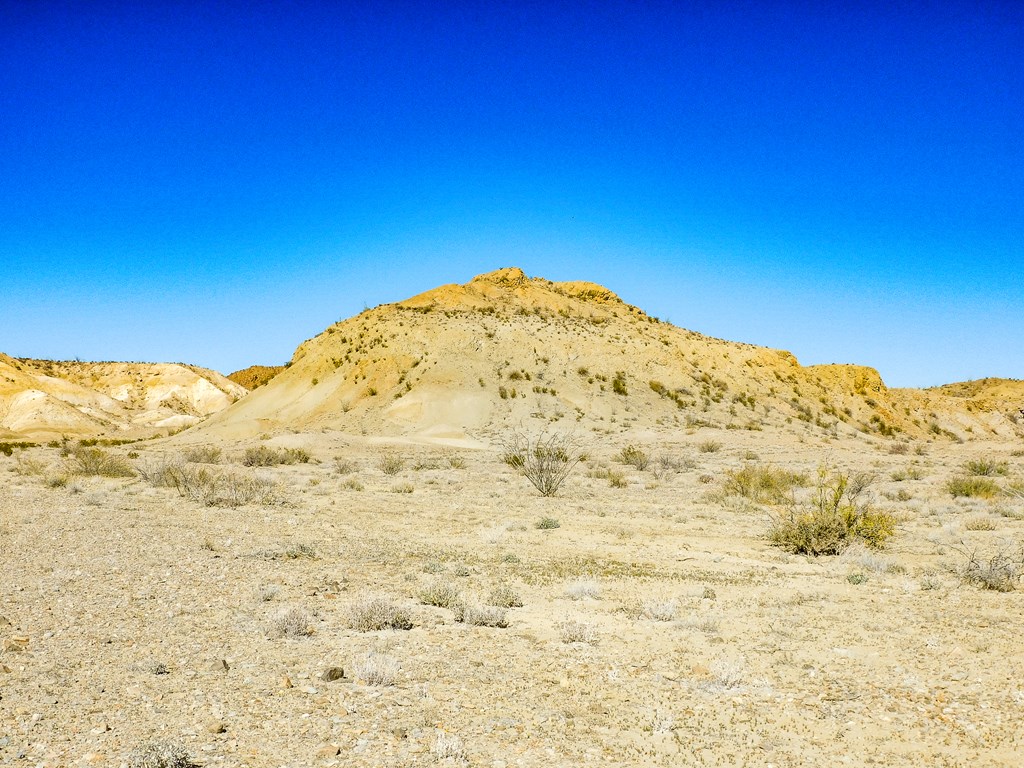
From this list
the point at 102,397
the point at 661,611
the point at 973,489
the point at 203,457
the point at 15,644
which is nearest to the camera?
the point at 15,644

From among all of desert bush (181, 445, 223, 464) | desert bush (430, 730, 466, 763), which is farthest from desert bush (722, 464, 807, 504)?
desert bush (181, 445, 223, 464)

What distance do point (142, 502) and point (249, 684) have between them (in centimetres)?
1377

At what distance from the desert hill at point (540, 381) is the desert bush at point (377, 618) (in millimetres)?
34563

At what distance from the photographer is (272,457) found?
3125 cm

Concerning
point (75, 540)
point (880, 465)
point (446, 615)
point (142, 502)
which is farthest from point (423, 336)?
point (446, 615)

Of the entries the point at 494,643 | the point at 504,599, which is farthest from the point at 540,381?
the point at 494,643

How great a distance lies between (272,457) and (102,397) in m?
55.1

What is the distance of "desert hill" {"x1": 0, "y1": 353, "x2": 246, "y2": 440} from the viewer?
2520 inches

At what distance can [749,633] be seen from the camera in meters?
7.96

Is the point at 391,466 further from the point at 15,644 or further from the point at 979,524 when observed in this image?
the point at 15,644

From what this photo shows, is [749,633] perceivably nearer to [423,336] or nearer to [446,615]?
[446,615]

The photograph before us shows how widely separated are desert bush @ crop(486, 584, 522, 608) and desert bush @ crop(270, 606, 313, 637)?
7.43 ft

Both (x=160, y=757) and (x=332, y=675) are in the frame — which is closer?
(x=160, y=757)

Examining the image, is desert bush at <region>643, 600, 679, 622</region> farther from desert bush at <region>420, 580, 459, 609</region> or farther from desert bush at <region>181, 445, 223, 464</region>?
desert bush at <region>181, 445, 223, 464</region>
